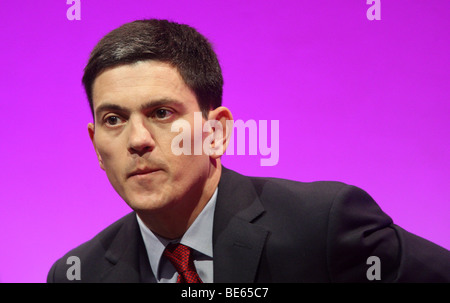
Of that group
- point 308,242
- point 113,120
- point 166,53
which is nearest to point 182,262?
point 308,242

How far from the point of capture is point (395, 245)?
178cm

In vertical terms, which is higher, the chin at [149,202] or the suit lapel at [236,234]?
the chin at [149,202]

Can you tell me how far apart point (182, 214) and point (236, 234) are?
213 mm

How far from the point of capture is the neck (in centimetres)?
186

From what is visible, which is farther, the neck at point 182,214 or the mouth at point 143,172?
the neck at point 182,214

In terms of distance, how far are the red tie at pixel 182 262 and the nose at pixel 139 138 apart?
43 centimetres

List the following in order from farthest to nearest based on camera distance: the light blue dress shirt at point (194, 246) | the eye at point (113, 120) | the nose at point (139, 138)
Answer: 1. the light blue dress shirt at point (194, 246)
2. the eye at point (113, 120)
3. the nose at point (139, 138)

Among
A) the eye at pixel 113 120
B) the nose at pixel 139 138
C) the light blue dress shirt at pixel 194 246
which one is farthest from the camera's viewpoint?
the light blue dress shirt at pixel 194 246

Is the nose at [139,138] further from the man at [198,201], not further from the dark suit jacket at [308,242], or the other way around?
the dark suit jacket at [308,242]

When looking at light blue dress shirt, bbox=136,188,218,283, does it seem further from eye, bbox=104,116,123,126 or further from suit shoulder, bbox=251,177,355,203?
eye, bbox=104,116,123,126

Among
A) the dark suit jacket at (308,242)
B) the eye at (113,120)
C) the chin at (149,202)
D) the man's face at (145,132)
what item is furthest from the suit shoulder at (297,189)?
the eye at (113,120)

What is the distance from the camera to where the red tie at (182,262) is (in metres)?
1.82
